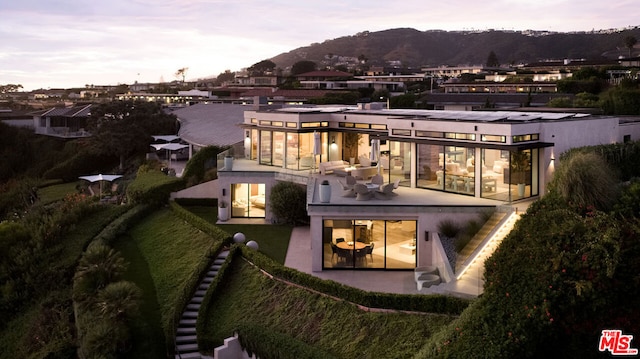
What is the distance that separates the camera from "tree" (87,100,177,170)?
174ft

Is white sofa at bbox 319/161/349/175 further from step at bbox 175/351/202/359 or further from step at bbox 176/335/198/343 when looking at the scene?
step at bbox 175/351/202/359

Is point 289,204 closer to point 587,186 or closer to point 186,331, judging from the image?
point 186,331

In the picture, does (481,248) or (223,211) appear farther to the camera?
(223,211)

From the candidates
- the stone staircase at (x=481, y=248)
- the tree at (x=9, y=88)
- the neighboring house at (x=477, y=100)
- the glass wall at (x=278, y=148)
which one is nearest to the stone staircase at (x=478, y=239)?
the stone staircase at (x=481, y=248)

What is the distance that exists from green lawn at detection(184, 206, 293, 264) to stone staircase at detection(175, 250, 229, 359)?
2.36m

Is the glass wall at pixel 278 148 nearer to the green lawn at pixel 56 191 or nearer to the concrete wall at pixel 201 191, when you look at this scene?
the concrete wall at pixel 201 191

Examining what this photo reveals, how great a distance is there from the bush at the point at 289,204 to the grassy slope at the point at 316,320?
5.84m

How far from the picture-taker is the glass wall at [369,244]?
69.6 ft

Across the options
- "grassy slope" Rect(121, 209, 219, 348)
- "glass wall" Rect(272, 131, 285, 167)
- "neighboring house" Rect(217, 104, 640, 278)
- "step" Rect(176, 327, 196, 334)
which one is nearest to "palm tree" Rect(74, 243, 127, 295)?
"grassy slope" Rect(121, 209, 219, 348)

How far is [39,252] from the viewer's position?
27.8 m

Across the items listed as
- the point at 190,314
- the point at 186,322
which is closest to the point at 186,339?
the point at 186,322

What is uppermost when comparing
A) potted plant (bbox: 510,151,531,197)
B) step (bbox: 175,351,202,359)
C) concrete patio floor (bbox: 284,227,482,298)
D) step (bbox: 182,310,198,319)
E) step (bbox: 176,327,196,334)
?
potted plant (bbox: 510,151,531,197)

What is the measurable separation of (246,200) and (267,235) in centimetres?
413

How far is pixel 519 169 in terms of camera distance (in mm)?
23000
